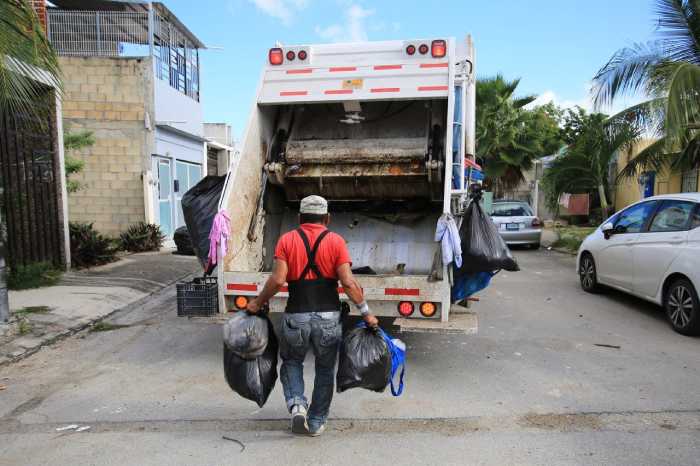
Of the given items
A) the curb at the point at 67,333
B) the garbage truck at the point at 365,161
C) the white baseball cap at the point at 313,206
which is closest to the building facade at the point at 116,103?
the curb at the point at 67,333

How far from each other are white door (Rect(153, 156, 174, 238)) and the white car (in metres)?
11.1

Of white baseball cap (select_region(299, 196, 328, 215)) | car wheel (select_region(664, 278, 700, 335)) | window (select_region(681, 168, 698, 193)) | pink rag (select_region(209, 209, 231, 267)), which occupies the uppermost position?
window (select_region(681, 168, 698, 193))

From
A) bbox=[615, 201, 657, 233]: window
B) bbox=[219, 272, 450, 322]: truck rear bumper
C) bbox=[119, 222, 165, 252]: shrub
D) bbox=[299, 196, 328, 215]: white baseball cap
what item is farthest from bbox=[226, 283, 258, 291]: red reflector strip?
bbox=[119, 222, 165, 252]: shrub

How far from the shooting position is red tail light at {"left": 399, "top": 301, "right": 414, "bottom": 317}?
4617 mm

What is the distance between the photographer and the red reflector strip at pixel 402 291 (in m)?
4.58

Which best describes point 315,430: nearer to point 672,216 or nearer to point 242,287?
point 242,287

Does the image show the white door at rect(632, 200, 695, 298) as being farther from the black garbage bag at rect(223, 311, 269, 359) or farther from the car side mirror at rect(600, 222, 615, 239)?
the black garbage bag at rect(223, 311, 269, 359)

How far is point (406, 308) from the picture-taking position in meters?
4.62

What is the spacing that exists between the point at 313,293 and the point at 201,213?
258 centimetres

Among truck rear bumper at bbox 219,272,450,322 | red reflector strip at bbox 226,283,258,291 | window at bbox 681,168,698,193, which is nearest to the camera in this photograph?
truck rear bumper at bbox 219,272,450,322

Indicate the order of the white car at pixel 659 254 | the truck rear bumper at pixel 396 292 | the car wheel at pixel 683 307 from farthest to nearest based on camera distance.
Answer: the white car at pixel 659 254 → the car wheel at pixel 683 307 → the truck rear bumper at pixel 396 292

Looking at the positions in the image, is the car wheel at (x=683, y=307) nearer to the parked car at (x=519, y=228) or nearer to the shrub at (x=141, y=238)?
the parked car at (x=519, y=228)

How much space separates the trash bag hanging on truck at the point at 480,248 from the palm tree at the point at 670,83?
5.18m

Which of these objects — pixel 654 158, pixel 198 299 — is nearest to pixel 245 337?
pixel 198 299
